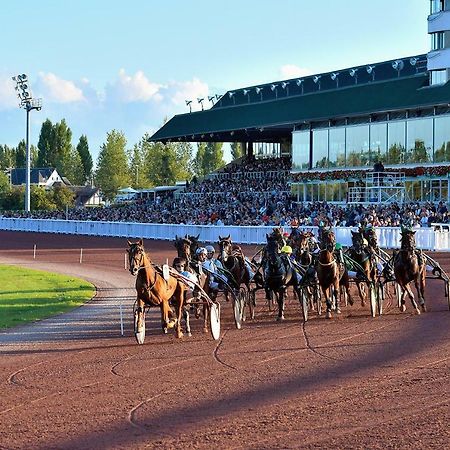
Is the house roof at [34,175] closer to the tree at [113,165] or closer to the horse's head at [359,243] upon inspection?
the tree at [113,165]

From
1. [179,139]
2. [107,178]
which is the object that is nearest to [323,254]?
[179,139]

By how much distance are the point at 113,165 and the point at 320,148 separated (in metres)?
43.8

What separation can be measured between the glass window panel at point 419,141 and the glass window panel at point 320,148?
6845 mm

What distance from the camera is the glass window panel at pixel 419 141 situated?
49.4m

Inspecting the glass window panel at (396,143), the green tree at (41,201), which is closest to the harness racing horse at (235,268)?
the glass window panel at (396,143)

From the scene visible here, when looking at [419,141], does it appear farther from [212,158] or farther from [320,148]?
[212,158]

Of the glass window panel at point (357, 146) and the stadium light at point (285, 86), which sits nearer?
the glass window panel at point (357, 146)

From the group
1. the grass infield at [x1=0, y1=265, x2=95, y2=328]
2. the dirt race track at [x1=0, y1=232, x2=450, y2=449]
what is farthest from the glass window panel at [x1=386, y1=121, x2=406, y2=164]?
the dirt race track at [x1=0, y1=232, x2=450, y2=449]

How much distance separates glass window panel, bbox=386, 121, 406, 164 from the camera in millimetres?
51000

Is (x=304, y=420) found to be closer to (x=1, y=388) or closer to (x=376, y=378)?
(x=376, y=378)

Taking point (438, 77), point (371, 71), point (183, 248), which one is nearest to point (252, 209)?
point (438, 77)

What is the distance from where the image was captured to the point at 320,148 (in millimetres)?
56781

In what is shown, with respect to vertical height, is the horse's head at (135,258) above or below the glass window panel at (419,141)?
below

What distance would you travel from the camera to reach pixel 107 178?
97750mm
